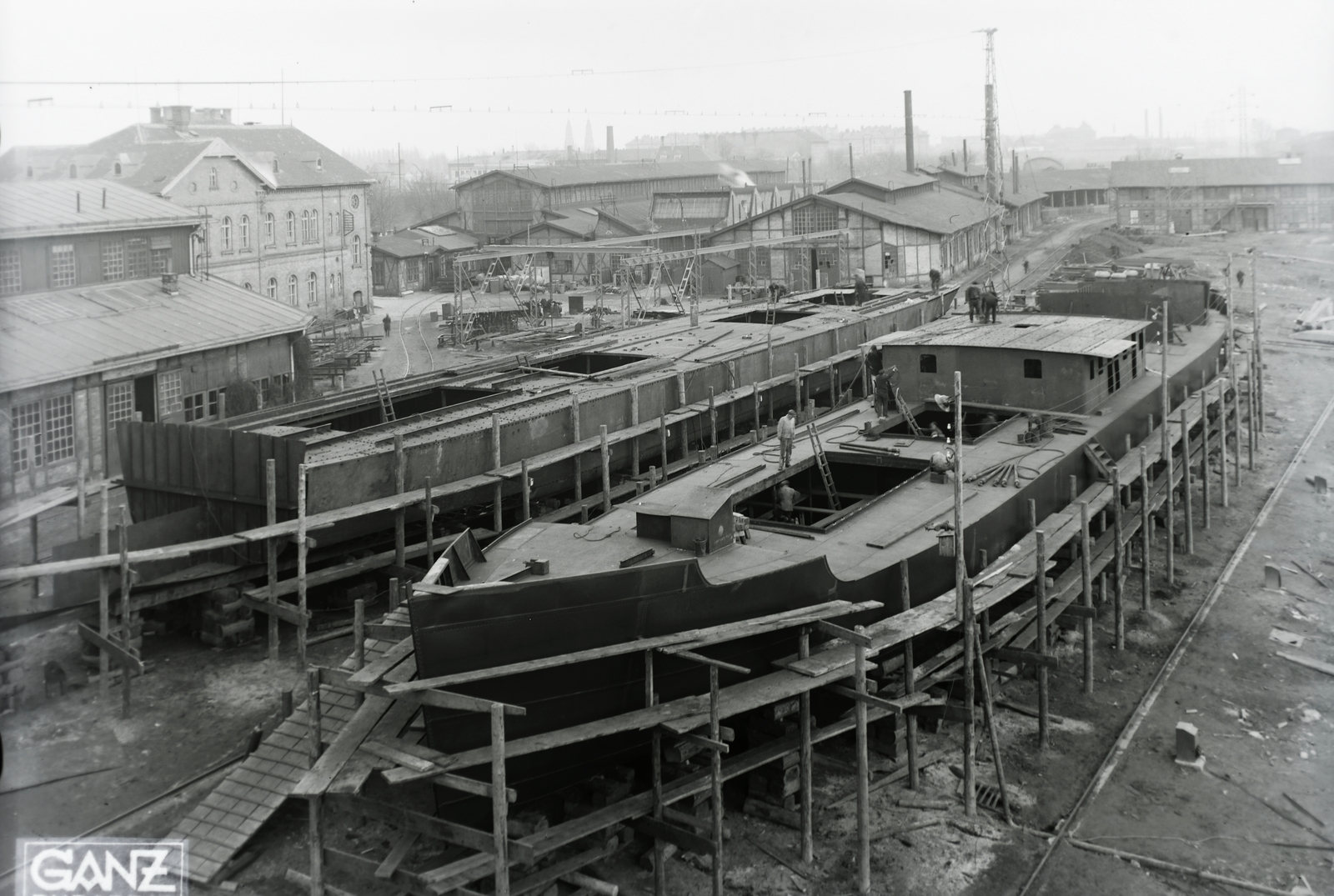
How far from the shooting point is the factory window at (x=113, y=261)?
32188 mm

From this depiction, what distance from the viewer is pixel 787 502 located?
18.5m

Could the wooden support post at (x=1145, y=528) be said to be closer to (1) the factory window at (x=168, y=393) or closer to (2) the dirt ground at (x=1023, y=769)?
(2) the dirt ground at (x=1023, y=769)

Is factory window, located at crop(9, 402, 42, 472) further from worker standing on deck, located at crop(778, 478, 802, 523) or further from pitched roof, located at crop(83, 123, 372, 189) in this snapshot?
pitched roof, located at crop(83, 123, 372, 189)

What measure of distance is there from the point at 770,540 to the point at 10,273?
22.5 m

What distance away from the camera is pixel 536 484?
24266 mm

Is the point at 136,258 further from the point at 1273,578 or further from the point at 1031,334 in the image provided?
the point at 1273,578

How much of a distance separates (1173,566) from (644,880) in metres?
14.9

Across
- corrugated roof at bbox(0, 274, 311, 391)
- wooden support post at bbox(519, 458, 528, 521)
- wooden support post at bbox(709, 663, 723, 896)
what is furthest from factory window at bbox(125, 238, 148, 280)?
wooden support post at bbox(709, 663, 723, 896)

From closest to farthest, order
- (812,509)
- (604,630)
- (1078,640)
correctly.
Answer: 1. (604,630)
2. (812,509)
3. (1078,640)

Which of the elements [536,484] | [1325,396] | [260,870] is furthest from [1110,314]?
[260,870]

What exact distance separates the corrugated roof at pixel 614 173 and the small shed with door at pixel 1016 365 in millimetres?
55823

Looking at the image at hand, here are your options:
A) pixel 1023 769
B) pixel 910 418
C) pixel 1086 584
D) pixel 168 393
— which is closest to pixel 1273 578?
pixel 1086 584

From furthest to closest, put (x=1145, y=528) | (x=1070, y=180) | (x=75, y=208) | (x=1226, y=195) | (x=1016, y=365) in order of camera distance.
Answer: (x=1070, y=180)
(x=1226, y=195)
(x=75, y=208)
(x=1016, y=365)
(x=1145, y=528)

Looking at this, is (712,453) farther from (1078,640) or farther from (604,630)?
(604,630)
